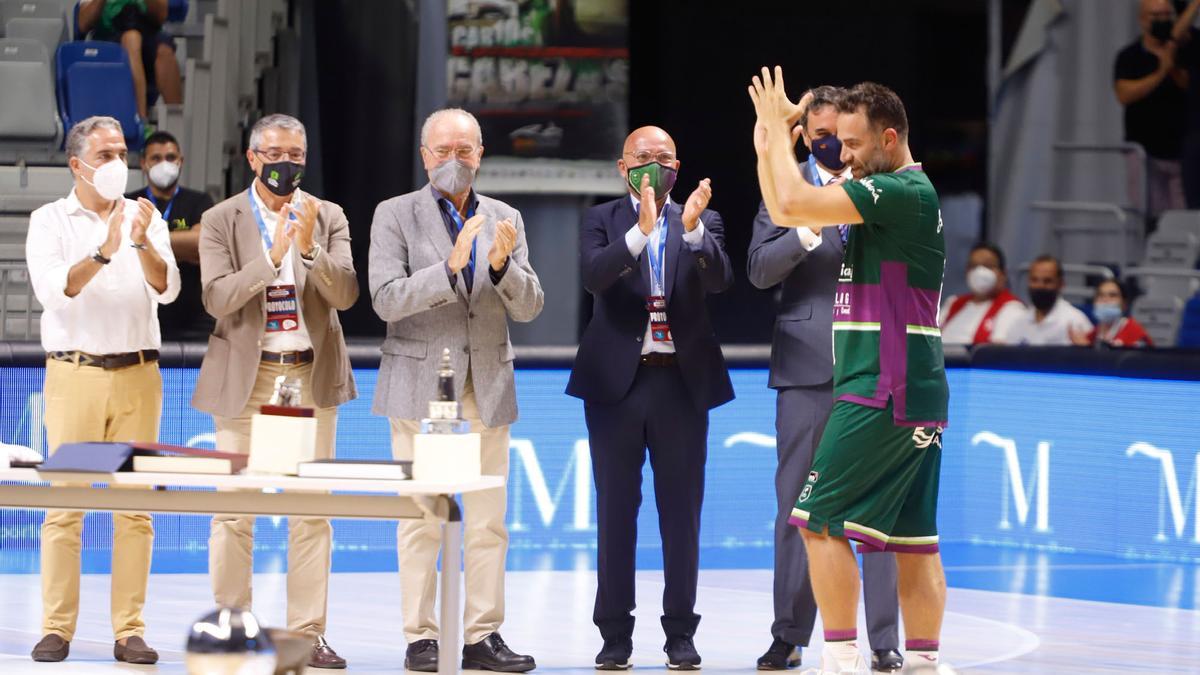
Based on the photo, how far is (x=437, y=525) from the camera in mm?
6090

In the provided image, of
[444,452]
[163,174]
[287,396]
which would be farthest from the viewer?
[163,174]

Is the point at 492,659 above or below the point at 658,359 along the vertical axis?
below

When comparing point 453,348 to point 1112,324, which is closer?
point 453,348

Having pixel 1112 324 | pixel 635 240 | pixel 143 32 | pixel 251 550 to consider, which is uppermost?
pixel 143 32

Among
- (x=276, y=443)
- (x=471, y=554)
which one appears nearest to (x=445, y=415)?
(x=276, y=443)

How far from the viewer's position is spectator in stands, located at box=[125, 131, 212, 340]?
30.3 ft

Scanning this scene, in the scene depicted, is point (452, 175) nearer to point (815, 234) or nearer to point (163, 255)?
point (163, 255)

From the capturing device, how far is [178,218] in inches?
370

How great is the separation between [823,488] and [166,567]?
4132 mm

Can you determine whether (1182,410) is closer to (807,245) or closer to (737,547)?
(737,547)

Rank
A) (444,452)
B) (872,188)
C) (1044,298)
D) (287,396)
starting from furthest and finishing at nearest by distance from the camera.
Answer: (1044,298) → (872,188) → (287,396) → (444,452)

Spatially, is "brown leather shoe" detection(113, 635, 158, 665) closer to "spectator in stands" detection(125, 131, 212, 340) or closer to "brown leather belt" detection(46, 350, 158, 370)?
"brown leather belt" detection(46, 350, 158, 370)

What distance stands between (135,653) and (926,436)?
8.92 ft

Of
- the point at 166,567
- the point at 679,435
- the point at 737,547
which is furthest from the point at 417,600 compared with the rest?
the point at 737,547
